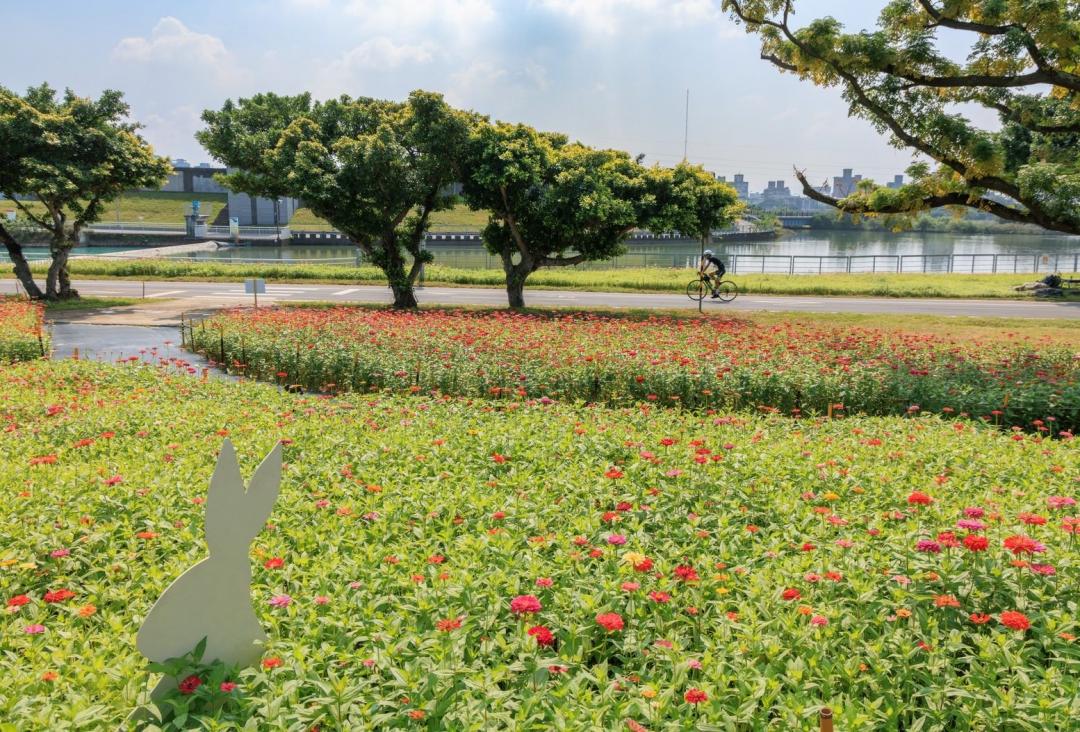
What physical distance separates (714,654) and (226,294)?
2750 centimetres

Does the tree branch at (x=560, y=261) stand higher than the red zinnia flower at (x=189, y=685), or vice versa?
the tree branch at (x=560, y=261)

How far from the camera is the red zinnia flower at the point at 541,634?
324 cm

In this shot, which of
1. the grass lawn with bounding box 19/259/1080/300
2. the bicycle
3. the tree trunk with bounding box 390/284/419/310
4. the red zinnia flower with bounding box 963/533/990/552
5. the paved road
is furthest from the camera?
the grass lawn with bounding box 19/259/1080/300

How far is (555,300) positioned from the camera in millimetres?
26859

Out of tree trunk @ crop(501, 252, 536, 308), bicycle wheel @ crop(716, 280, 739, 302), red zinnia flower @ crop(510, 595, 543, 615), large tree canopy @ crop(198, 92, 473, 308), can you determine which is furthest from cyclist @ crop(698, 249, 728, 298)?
red zinnia flower @ crop(510, 595, 543, 615)

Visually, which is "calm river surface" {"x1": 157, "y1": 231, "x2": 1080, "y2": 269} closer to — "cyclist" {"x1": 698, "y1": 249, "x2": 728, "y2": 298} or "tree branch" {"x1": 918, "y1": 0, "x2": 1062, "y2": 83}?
"cyclist" {"x1": 698, "y1": 249, "x2": 728, "y2": 298}

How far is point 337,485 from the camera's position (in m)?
5.34

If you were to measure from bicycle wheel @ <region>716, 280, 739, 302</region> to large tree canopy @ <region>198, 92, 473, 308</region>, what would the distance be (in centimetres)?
1038

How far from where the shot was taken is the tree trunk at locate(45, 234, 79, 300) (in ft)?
77.7

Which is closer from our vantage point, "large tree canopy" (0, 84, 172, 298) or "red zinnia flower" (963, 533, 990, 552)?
"red zinnia flower" (963, 533, 990, 552)

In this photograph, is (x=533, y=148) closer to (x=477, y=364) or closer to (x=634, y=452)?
(x=477, y=364)

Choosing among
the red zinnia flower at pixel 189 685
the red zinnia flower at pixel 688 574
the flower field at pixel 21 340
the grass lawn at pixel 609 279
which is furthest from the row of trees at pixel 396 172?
the red zinnia flower at pixel 189 685

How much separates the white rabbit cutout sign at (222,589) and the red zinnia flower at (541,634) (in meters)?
1.16

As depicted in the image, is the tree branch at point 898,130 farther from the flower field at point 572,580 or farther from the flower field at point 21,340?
the flower field at point 21,340
